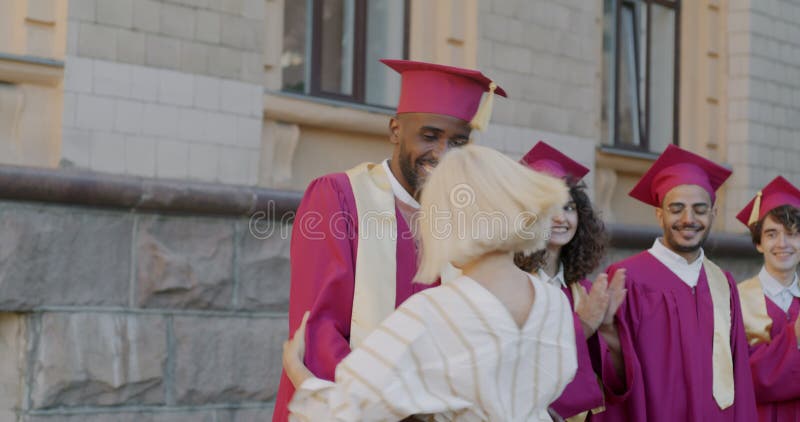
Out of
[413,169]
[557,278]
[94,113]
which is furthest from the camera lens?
[94,113]

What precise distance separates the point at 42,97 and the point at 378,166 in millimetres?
3325

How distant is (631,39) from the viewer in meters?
12.4

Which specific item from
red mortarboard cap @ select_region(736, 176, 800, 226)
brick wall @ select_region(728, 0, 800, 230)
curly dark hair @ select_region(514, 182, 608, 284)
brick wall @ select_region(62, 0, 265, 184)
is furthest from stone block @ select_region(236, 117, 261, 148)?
brick wall @ select_region(728, 0, 800, 230)

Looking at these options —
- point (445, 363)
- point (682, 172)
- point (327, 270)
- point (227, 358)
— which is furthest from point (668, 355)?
point (227, 358)

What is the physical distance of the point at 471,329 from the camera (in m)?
3.24

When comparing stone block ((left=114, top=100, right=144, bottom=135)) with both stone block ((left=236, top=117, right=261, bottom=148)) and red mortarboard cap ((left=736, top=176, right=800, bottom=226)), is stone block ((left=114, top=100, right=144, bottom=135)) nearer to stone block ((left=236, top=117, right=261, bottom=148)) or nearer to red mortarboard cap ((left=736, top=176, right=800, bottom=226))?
stone block ((left=236, top=117, right=261, bottom=148))

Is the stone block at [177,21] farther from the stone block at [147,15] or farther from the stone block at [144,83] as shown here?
the stone block at [144,83]

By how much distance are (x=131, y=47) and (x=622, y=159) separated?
5.32 meters

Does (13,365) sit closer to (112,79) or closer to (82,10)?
(112,79)

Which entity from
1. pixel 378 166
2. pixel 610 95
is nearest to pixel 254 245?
pixel 378 166

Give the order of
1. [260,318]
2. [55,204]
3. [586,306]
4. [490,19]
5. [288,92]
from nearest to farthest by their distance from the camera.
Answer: [586,306], [55,204], [260,318], [288,92], [490,19]

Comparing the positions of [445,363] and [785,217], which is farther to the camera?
[785,217]

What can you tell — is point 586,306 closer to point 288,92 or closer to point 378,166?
point 378,166

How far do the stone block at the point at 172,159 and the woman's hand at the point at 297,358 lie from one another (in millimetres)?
3915
